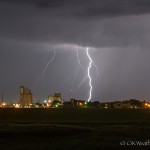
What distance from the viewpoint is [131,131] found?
2103 inches

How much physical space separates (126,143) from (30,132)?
1225cm

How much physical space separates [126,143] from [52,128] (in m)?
13.8

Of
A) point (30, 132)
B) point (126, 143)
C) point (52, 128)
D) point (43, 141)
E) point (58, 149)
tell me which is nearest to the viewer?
point (58, 149)

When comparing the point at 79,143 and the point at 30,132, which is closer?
the point at 79,143

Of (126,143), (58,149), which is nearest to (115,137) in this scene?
→ (126,143)

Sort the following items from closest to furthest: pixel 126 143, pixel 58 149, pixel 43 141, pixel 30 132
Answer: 1. pixel 58 149
2. pixel 126 143
3. pixel 43 141
4. pixel 30 132

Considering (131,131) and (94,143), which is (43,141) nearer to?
(94,143)

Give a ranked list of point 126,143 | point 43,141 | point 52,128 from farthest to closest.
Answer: point 52,128, point 43,141, point 126,143

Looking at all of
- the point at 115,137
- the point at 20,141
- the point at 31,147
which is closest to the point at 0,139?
the point at 20,141

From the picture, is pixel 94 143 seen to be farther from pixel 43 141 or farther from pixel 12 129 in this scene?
pixel 12 129

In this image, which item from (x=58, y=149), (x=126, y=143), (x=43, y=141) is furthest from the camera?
(x=43, y=141)

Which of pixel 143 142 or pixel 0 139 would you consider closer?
pixel 143 142

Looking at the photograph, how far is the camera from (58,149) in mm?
39812

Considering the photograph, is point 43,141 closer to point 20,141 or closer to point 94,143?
point 20,141
